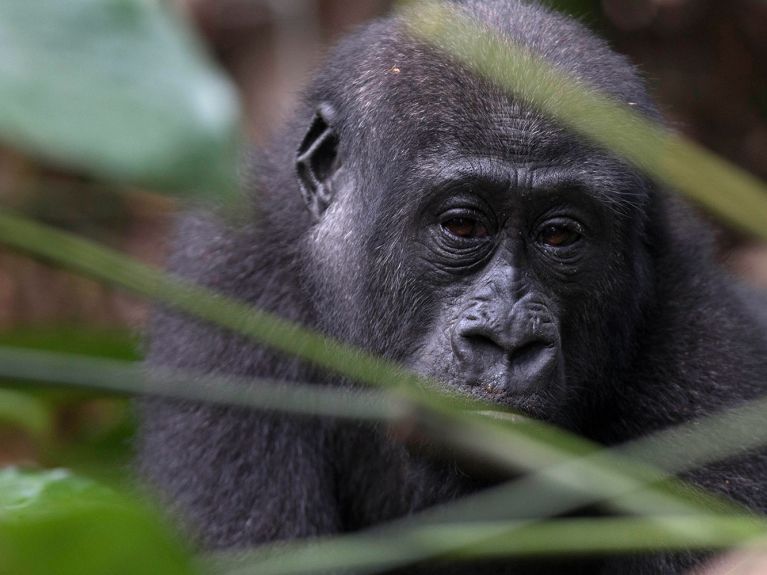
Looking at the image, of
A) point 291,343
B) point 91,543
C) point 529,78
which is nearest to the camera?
point 91,543

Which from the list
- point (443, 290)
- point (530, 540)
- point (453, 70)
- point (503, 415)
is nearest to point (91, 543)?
point (530, 540)

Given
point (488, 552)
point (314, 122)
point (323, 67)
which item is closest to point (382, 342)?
point (314, 122)

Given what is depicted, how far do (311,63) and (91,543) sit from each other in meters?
6.37

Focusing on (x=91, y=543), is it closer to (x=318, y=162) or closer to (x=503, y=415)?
(x=503, y=415)

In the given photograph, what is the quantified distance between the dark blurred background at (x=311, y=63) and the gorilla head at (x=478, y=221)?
9.65 feet

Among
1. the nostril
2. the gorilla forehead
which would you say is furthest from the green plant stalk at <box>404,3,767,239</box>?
the nostril

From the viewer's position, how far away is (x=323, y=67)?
5.24 m

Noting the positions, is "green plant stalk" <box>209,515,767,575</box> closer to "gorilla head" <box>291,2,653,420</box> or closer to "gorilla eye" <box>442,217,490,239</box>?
"gorilla head" <box>291,2,653,420</box>

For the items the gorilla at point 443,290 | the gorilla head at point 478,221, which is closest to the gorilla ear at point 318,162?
the gorilla at point 443,290

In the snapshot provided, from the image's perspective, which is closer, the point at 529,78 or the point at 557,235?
the point at 529,78

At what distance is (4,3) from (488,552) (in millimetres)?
1442

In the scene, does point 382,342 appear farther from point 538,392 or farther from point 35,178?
point 35,178

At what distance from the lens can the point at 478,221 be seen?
14.4 feet

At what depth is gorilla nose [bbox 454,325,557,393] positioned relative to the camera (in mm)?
3922
